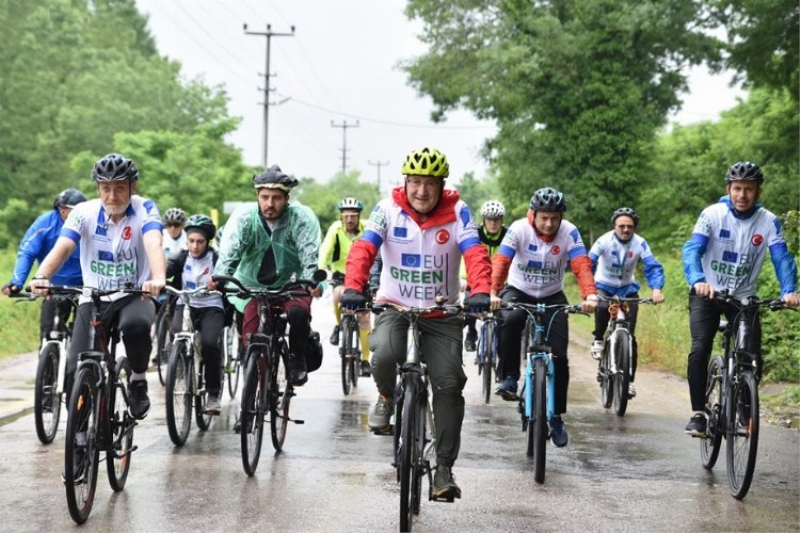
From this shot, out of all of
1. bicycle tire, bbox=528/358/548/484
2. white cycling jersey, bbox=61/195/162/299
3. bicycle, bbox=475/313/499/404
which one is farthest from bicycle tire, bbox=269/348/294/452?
bicycle, bbox=475/313/499/404

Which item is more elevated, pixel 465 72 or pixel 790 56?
pixel 465 72

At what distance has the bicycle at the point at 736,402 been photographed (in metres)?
7.35

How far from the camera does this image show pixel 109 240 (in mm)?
7180

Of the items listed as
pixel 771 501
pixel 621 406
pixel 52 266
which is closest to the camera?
pixel 52 266

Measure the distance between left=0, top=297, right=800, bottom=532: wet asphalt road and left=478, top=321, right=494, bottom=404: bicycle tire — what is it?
4.69 feet

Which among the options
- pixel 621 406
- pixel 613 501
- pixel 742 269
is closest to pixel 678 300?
pixel 621 406

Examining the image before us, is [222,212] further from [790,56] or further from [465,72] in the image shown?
[790,56]

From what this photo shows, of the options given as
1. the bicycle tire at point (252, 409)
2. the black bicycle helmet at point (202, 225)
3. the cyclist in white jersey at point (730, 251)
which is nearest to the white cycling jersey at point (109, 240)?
the bicycle tire at point (252, 409)

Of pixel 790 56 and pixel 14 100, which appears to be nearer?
pixel 790 56

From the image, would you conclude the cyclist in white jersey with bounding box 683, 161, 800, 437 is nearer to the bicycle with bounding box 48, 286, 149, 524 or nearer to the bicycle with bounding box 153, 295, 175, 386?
the bicycle with bounding box 48, 286, 149, 524

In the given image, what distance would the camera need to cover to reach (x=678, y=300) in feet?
72.2

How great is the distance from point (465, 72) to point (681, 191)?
10753 mm

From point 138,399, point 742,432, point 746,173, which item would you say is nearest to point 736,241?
point 746,173

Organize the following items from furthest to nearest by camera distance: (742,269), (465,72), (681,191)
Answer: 1. (465,72)
2. (681,191)
3. (742,269)
